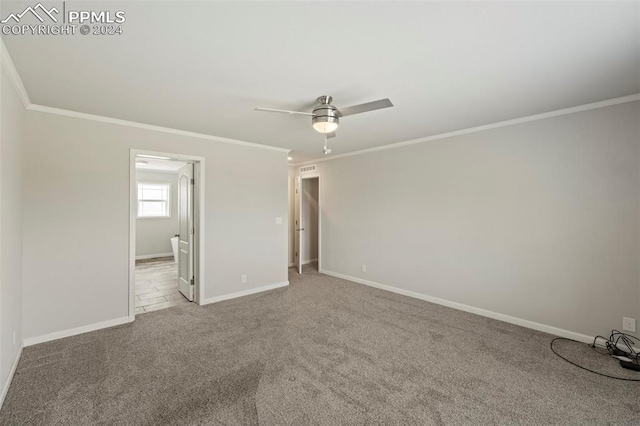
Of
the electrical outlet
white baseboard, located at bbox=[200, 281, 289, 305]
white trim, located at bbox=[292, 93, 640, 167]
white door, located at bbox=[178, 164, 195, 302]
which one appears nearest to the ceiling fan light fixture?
white trim, located at bbox=[292, 93, 640, 167]

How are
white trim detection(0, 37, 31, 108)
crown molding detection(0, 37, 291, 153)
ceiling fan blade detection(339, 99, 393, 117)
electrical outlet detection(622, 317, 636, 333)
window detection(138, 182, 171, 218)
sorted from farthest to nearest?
window detection(138, 182, 171, 218), electrical outlet detection(622, 317, 636, 333), ceiling fan blade detection(339, 99, 393, 117), crown molding detection(0, 37, 291, 153), white trim detection(0, 37, 31, 108)

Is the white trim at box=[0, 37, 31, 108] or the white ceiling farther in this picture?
the white trim at box=[0, 37, 31, 108]

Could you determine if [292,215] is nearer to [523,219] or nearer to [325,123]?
[325,123]

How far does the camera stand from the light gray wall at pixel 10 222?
Answer: 6.73ft

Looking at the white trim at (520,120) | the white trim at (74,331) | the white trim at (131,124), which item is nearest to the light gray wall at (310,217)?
the white trim at (520,120)

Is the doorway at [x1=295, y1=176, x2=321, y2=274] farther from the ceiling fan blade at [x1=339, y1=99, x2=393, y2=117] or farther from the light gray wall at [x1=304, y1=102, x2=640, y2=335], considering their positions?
the ceiling fan blade at [x1=339, y1=99, x2=393, y2=117]

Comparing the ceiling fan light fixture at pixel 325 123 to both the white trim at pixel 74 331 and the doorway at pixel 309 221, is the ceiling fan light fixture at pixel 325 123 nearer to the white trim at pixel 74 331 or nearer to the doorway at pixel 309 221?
the white trim at pixel 74 331

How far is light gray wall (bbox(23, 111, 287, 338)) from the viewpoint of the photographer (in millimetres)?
2939

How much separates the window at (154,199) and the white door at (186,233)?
3.93 meters

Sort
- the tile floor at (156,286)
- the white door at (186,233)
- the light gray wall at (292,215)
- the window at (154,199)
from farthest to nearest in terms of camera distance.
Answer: the window at (154,199)
the light gray wall at (292,215)
the white door at (186,233)
the tile floor at (156,286)

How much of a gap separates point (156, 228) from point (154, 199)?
33.9 inches
